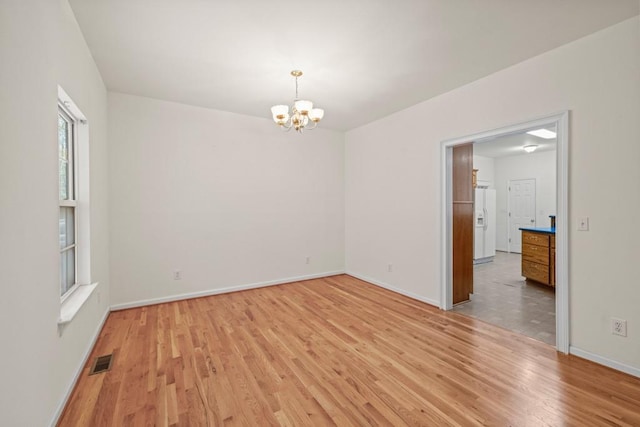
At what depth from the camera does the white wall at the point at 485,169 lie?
26.7 ft

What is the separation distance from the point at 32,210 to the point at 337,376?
226 cm

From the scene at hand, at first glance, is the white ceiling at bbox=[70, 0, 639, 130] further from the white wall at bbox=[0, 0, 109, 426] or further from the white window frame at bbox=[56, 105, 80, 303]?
the white window frame at bbox=[56, 105, 80, 303]

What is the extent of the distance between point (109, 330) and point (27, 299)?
1.99 metres

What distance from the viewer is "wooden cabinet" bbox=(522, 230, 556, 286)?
4.49m

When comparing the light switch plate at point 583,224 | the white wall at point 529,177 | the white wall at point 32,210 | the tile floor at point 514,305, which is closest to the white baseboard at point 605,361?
the tile floor at point 514,305

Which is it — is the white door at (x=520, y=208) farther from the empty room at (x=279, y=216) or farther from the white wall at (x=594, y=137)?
the white wall at (x=594, y=137)

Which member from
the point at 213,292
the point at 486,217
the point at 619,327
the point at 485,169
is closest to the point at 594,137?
the point at 619,327

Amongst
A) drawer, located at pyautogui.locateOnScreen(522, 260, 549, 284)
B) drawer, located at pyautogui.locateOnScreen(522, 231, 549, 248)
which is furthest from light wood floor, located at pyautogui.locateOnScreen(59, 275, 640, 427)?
drawer, located at pyautogui.locateOnScreen(522, 231, 549, 248)

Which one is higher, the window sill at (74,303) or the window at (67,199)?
the window at (67,199)

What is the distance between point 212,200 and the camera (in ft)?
14.1

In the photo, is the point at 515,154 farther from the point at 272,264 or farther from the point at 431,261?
the point at 272,264

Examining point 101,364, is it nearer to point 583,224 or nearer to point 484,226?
point 583,224

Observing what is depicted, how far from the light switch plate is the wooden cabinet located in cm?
242

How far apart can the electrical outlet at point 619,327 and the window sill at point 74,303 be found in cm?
415
